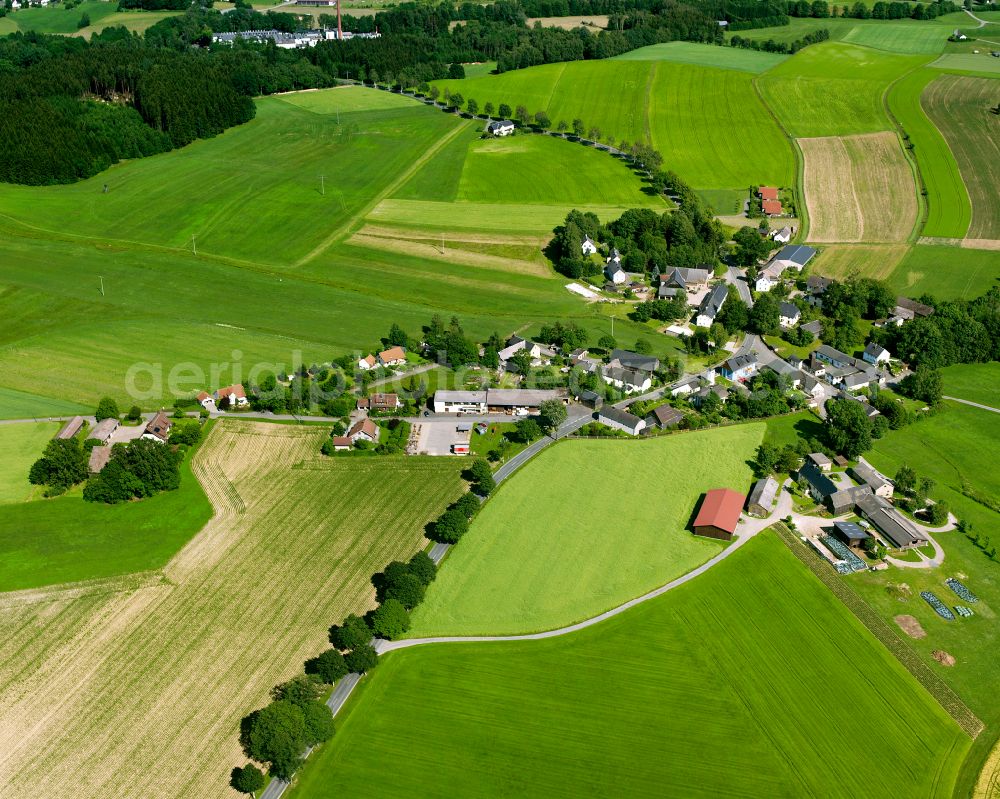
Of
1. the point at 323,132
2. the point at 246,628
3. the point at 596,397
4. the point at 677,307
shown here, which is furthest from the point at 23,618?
the point at 323,132

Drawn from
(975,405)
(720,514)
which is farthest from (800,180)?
(720,514)

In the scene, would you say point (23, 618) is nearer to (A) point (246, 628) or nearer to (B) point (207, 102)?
(A) point (246, 628)

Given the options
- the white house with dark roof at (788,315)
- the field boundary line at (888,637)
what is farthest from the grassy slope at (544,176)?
the field boundary line at (888,637)

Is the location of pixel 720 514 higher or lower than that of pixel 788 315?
lower

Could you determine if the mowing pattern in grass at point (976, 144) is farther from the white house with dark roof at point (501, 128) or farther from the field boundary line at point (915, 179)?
the white house with dark roof at point (501, 128)

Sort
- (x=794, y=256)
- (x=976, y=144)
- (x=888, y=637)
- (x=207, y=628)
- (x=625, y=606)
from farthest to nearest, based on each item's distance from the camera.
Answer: (x=976, y=144)
(x=794, y=256)
(x=625, y=606)
(x=207, y=628)
(x=888, y=637)

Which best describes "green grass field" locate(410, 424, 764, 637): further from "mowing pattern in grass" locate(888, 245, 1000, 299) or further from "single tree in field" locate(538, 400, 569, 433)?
"mowing pattern in grass" locate(888, 245, 1000, 299)

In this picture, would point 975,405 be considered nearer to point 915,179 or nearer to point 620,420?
point 620,420
